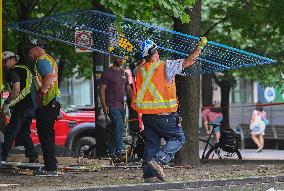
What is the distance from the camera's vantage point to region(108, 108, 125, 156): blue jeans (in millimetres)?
14891

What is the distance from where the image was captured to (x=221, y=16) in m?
18.7

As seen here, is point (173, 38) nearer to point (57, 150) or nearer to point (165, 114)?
point (165, 114)

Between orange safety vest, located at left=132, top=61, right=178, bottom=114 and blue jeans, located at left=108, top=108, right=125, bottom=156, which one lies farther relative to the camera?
blue jeans, located at left=108, top=108, right=125, bottom=156

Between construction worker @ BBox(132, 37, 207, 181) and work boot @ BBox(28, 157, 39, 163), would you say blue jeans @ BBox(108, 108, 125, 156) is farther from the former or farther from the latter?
construction worker @ BBox(132, 37, 207, 181)

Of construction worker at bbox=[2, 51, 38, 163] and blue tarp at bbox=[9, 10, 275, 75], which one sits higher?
blue tarp at bbox=[9, 10, 275, 75]

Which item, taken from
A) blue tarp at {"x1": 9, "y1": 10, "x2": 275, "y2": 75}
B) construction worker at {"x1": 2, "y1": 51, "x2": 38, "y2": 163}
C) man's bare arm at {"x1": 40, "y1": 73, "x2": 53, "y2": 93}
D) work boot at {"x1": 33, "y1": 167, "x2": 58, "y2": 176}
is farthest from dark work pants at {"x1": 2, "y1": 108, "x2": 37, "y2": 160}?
man's bare arm at {"x1": 40, "y1": 73, "x2": 53, "y2": 93}

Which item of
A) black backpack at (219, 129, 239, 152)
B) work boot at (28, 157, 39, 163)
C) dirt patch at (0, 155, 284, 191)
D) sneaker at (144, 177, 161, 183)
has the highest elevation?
black backpack at (219, 129, 239, 152)

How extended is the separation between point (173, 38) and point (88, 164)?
2449mm

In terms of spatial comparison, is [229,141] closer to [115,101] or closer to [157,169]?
[115,101]

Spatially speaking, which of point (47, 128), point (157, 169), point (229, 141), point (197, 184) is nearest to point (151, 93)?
point (157, 169)

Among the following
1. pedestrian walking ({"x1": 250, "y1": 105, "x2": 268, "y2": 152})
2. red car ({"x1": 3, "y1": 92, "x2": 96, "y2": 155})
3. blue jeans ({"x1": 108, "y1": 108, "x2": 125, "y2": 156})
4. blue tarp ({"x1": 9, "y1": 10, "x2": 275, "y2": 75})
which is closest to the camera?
blue tarp ({"x1": 9, "y1": 10, "x2": 275, "y2": 75})

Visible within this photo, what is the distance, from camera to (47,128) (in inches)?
480

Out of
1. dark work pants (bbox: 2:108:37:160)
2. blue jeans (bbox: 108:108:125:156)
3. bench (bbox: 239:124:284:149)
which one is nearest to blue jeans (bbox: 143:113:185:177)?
dark work pants (bbox: 2:108:37:160)

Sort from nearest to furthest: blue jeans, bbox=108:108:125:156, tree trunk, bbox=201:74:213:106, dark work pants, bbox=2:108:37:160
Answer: dark work pants, bbox=2:108:37:160, blue jeans, bbox=108:108:125:156, tree trunk, bbox=201:74:213:106
